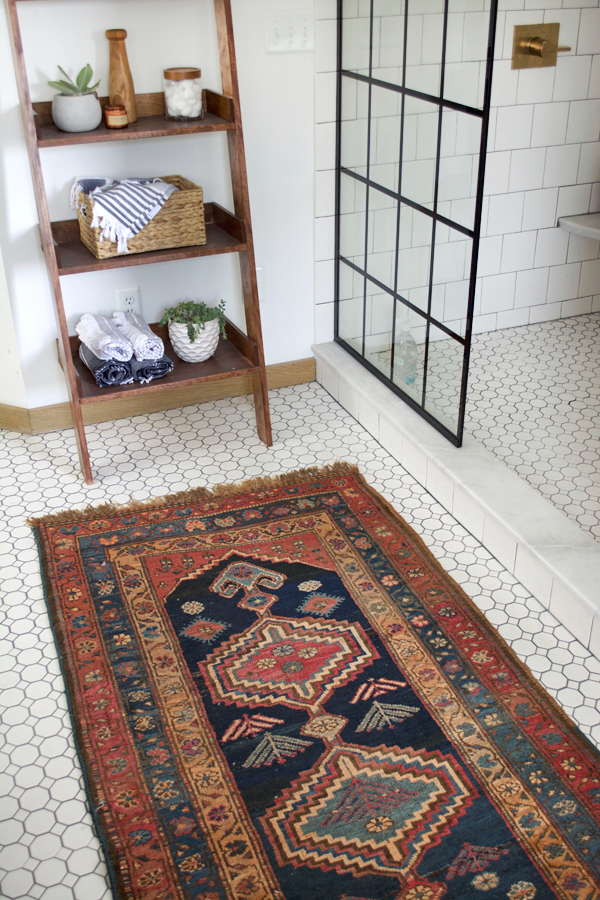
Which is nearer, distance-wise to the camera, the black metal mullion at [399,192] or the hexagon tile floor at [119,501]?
the hexagon tile floor at [119,501]

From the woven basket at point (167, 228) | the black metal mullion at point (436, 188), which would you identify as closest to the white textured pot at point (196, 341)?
the woven basket at point (167, 228)

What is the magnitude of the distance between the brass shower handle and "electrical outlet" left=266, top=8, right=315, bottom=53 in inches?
33.6

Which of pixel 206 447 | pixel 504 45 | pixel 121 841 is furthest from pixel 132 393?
pixel 504 45

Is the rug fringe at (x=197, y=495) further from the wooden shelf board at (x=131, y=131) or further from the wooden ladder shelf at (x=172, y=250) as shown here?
→ the wooden shelf board at (x=131, y=131)

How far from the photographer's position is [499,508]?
2.31m

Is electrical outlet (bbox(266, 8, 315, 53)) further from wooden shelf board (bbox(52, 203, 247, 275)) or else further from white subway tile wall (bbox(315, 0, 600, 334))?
wooden shelf board (bbox(52, 203, 247, 275))

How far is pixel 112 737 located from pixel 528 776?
A: 0.87 m

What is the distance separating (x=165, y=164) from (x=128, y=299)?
0.46 meters

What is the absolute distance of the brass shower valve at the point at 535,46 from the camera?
3.12m

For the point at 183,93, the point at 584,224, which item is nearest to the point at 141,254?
the point at 183,93

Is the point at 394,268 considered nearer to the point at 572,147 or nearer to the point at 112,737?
the point at 572,147

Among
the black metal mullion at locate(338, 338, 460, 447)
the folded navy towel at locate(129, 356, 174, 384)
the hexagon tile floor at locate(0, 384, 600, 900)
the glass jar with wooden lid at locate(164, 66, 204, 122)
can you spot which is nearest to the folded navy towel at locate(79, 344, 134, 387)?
the folded navy towel at locate(129, 356, 174, 384)

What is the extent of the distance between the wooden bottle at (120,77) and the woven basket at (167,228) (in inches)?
10.8

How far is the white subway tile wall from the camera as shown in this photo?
114 inches
